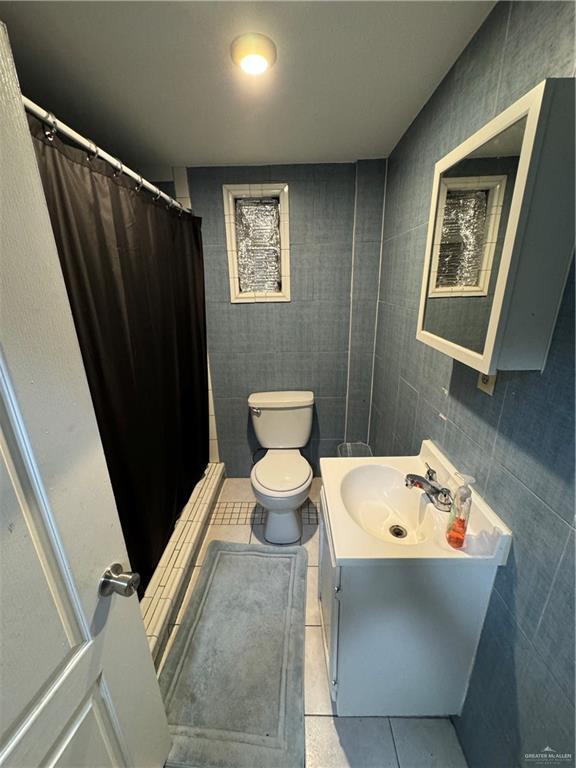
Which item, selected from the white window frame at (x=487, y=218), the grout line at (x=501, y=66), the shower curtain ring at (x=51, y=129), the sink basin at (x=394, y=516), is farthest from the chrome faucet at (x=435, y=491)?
the shower curtain ring at (x=51, y=129)

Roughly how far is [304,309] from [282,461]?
3.35 ft

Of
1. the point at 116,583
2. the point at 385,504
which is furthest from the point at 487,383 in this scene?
the point at 116,583

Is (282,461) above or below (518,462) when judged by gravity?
below

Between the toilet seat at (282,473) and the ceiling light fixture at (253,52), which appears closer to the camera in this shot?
the ceiling light fixture at (253,52)

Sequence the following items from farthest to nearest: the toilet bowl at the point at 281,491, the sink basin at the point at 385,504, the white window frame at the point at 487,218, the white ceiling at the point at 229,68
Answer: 1. the toilet bowl at the point at 281,491
2. the sink basin at the point at 385,504
3. the white ceiling at the point at 229,68
4. the white window frame at the point at 487,218

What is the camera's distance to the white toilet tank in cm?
209

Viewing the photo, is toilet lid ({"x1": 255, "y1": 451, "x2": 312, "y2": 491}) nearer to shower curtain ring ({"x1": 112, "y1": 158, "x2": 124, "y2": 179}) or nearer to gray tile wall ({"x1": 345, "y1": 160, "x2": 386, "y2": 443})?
gray tile wall ({"x1": 345, "y1": 160, "x2": 386, "y2": 443})

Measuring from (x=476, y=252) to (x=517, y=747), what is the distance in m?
1.30

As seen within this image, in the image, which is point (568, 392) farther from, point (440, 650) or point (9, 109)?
point (9, 109)

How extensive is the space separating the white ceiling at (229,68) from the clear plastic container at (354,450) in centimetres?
180

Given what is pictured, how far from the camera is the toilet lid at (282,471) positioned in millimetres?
1771

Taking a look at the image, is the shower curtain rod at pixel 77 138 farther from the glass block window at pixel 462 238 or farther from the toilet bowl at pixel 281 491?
the toilet bowl at pixel 281 491

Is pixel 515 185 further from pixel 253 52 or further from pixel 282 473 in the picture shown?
pixel 282 473

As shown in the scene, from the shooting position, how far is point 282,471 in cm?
188
